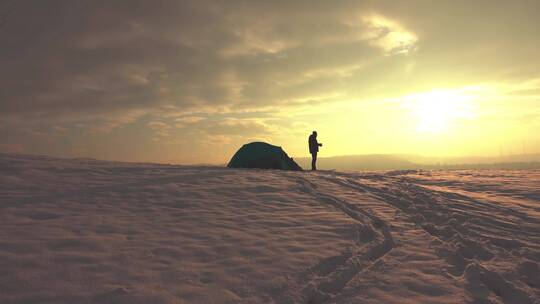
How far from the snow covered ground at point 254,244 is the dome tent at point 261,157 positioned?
28.3 feet

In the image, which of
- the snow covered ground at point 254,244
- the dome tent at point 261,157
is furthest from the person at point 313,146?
the snow covered ground at point 254,244

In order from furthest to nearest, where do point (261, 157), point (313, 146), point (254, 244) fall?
1. point (313, 146)
2. point (261, 157)
3. point (254, 244)

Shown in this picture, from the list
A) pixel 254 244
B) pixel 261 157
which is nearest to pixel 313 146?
pixel 261 157

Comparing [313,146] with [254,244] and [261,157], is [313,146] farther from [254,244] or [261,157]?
[254,244]

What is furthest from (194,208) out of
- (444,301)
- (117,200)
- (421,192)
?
(421,192)

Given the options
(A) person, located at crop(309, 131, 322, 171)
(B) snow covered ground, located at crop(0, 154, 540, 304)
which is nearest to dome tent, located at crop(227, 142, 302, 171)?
(A) person, located at crop(309, 131, 322, 171)

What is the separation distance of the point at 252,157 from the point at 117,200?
1144 centimetres

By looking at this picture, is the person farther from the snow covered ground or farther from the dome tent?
the snow covered ground

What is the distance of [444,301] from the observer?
4.28m

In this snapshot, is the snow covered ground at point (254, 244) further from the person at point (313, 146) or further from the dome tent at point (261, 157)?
the person at point (313, 146)

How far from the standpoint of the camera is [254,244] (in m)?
6.08

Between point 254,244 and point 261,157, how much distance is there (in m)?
13.7

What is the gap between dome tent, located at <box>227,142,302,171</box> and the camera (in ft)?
64.4

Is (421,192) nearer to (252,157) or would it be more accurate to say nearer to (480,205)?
(480,205)
